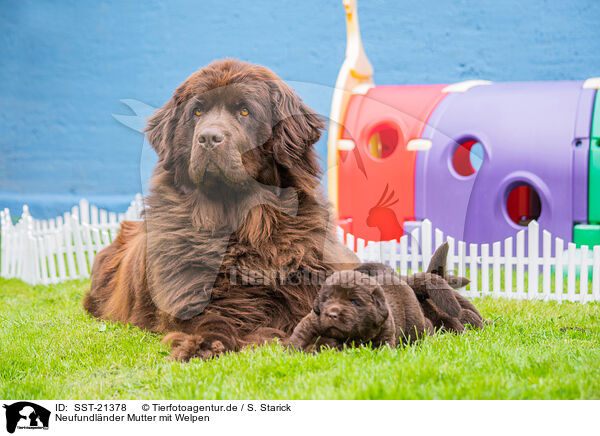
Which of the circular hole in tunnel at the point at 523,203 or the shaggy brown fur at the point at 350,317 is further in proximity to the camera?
the circular hole in tunnel at the point at 523,203

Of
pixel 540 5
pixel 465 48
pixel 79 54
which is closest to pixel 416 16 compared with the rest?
pixel 465 48

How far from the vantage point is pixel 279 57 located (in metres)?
8.27

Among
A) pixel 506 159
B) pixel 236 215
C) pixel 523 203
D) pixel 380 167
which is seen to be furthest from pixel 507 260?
pixel 236 215

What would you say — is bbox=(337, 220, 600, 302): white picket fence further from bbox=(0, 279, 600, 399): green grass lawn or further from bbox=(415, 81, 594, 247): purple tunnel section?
bbox=(0, 279, 600, 399): green grass lawn

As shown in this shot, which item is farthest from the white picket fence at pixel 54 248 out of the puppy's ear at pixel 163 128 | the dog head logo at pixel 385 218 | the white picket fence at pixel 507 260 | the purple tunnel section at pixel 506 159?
the puppy's ear at pixel 163 128

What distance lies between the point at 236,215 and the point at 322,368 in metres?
1.00

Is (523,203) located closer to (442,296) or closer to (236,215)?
(442,296)

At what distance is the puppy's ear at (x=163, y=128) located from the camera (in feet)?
9.72

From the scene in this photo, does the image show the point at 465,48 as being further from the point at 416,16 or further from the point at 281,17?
the point at 281,17

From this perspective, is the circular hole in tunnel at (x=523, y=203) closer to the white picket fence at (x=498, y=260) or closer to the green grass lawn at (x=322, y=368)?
the white picket fence at (x=498, y=260)

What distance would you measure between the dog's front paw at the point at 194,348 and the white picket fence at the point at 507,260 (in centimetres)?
251
